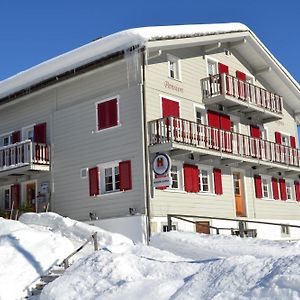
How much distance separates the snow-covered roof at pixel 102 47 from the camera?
19.2 meters

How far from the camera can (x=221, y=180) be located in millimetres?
22250

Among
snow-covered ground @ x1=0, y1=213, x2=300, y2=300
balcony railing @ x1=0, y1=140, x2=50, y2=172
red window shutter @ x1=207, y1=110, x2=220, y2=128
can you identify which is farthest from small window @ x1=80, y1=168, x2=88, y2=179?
red window shutter @ x1=207, y1=110, x2=220, y2=128

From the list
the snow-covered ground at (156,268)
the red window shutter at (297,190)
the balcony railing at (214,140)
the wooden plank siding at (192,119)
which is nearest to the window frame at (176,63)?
the wooden plank siding at (192,119)

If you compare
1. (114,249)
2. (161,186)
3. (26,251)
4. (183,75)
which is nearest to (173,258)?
(114,249)

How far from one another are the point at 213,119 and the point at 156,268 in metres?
13.4

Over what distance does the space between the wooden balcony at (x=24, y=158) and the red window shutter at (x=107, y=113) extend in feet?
10.1

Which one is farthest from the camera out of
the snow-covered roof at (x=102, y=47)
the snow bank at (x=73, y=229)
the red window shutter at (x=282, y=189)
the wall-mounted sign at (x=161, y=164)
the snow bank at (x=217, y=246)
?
the red window shutter at (x=282, y=189)

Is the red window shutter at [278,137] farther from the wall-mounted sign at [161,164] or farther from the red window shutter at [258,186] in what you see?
the wall-mounted sign at [161,164]

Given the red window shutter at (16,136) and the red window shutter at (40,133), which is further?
the red window shutter at (16,136)

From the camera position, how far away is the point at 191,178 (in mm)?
20547

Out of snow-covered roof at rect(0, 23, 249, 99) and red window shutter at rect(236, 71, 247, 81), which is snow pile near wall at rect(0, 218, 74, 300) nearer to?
snow-covered roof at rect(0, 23, 249, 99)

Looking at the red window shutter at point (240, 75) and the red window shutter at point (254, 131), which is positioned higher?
the red window shutter at point (240, 75)

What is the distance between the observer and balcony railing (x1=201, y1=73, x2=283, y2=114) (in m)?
22.0

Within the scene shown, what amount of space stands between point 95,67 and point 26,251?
354 inches
